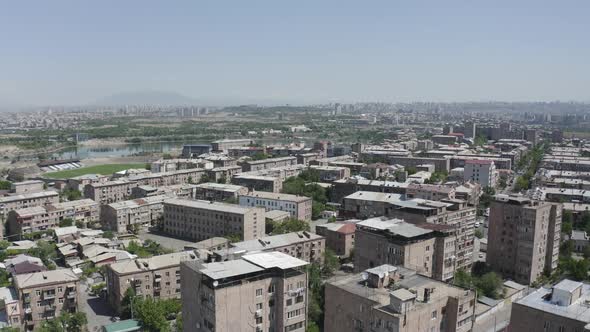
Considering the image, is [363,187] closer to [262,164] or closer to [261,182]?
[261,182]

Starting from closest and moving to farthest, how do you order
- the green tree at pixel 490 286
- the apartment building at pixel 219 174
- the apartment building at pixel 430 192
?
the green tree at pixel 490 286 → the apartment building at pixel 430 192 → the apartment building at pixel 219 174

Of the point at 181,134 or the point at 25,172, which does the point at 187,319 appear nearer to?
the point at 25,172

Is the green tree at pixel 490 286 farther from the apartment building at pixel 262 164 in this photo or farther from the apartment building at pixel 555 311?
the apartment building at pixel 262 164

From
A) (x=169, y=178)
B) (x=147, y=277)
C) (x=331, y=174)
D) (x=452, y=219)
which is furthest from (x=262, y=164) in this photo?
(x=147, y=277)

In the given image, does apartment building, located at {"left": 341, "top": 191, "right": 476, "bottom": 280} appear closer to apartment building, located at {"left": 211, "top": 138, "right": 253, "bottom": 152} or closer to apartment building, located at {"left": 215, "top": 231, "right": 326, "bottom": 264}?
apartment building, located at {"left": 215, "top": 231, "right": 326, "bottom": 264}

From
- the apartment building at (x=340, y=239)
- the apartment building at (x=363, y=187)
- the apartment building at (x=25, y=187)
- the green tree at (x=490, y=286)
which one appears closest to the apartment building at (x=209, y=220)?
the apartment building at (x=340, y=239)

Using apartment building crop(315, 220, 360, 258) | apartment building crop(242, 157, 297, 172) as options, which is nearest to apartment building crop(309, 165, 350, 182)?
apartment building crop(242, 157, 297, 172)
